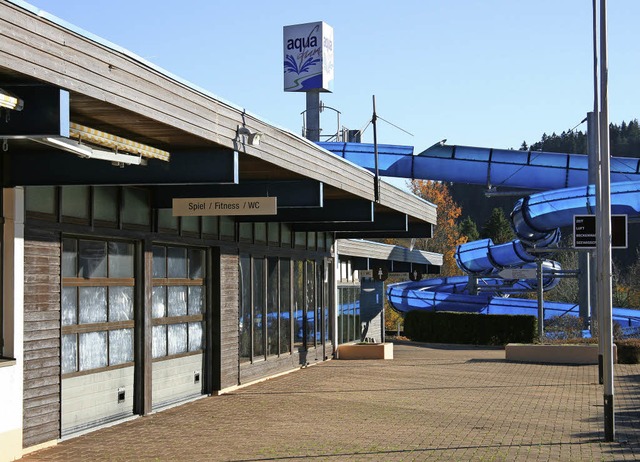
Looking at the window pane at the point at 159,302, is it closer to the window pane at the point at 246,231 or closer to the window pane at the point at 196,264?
the window pane at the point at 196,264

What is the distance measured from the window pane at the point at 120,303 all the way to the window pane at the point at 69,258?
46.0 inches

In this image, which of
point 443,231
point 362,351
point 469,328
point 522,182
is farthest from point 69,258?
point 443,231

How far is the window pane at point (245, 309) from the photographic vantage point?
2134 cm

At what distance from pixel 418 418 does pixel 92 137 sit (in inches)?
293

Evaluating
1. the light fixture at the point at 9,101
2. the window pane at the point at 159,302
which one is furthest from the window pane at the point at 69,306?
the light fixture at the point at 9,101

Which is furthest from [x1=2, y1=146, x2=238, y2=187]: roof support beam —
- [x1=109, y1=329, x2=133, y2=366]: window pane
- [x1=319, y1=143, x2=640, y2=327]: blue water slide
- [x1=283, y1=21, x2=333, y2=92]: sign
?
[x1=283, y1=21, x2=333, y2=92]: sign

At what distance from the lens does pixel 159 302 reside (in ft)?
57.4

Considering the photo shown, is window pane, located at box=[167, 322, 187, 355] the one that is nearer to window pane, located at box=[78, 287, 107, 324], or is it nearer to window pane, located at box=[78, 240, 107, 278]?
window pane, located at box=[78, 287, 107, 324]

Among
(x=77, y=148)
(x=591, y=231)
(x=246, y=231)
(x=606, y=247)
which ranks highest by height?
(x=77, y=148)

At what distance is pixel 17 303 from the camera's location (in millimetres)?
12695

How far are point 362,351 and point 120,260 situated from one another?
14.8m

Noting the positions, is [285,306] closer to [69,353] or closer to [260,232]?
[260,232]

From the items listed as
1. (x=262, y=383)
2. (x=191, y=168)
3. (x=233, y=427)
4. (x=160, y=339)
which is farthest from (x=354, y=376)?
(x=191, y=168)

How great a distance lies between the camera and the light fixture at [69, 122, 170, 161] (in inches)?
424
